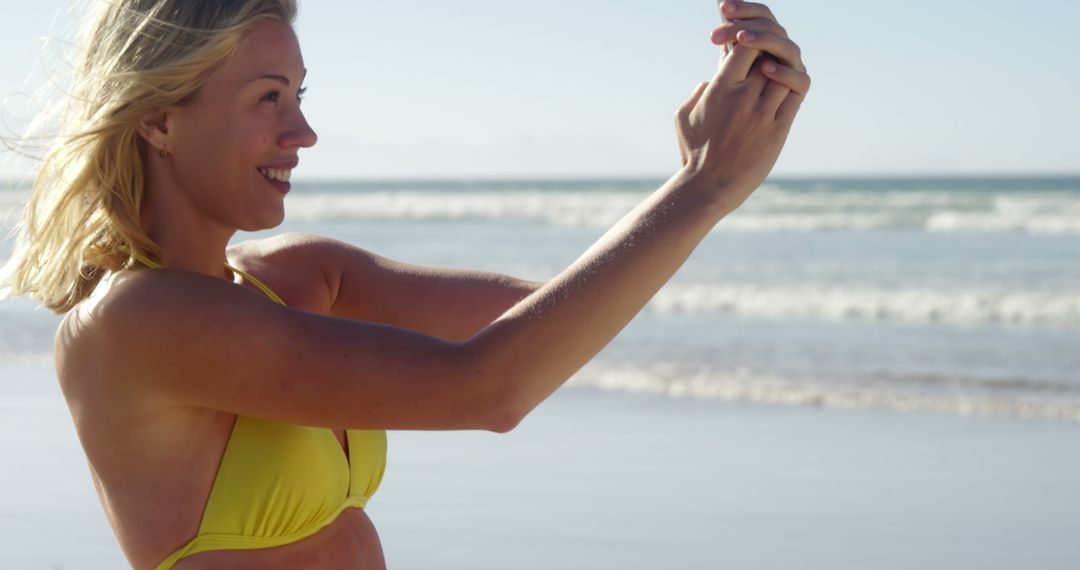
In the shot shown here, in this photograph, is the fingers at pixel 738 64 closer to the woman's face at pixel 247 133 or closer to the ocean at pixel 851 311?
the woman's face at pixel 247 133

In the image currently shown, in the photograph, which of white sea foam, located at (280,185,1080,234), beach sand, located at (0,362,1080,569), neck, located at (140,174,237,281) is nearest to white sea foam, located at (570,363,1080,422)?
beach sand, located at (0,362,1080,569)

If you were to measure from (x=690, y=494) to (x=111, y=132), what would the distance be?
13.5 feet

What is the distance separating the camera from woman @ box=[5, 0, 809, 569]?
1.58m

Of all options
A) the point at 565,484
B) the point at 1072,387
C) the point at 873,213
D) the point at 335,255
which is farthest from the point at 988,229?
the point at 335,255

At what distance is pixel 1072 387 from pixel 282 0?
7.12 meters

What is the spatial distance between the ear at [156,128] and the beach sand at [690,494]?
10.2 feet

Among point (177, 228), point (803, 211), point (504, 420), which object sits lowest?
point (504, 420)

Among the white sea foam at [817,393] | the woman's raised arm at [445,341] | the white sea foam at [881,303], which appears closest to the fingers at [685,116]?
the woman's raised arm at [445,341]

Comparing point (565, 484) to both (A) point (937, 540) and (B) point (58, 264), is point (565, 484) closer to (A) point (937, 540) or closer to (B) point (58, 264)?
(A) point (937, 540)

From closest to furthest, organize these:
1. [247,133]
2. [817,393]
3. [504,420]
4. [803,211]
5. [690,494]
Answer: [504,420] → [247,133] → [690,494] → [817,393] → [803,211]

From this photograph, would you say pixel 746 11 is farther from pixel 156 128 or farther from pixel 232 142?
pixel 156 128

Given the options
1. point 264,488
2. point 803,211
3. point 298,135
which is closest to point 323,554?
point 264,488

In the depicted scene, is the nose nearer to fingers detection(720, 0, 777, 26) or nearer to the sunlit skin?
the sunlit skin

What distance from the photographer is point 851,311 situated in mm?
12008
